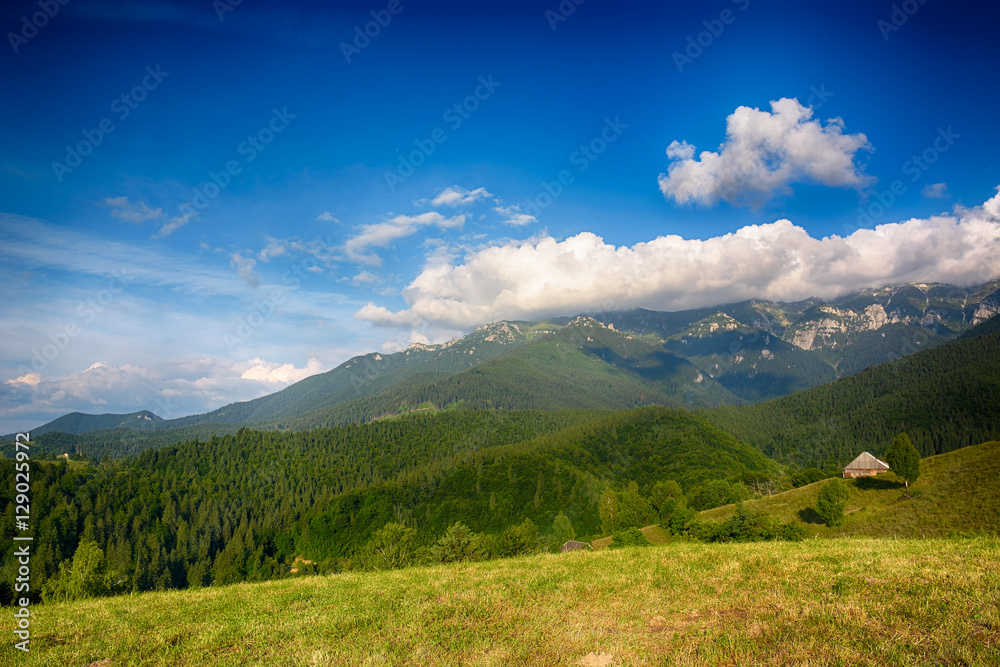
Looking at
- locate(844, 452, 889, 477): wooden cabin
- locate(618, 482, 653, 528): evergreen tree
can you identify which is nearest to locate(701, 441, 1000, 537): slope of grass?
locate(844, 452, 889, 477): wooden cabin

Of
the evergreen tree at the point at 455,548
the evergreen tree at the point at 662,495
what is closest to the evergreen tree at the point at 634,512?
the evergreen tree at the point at 662,495

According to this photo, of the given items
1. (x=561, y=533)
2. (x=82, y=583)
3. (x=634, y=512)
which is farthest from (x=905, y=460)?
(x=82, y=583)

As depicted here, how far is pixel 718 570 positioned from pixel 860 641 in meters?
5.82

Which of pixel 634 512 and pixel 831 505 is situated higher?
pixel 831 505

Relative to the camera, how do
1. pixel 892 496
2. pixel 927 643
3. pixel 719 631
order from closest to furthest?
pixel 927 643
pixel 719 631
pixel 892 496

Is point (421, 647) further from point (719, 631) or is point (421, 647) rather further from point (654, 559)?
point (654, 559)

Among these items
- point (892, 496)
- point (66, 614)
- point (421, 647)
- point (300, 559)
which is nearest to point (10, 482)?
point (300, 559)

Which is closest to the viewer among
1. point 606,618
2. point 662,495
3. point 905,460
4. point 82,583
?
point 606,618

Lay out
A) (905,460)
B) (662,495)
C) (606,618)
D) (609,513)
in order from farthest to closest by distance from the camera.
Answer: (609,513) → (662,495) → (905,460) → (606,618)

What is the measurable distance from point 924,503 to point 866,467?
49362 millimetres

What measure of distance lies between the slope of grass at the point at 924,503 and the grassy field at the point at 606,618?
14.9 meters

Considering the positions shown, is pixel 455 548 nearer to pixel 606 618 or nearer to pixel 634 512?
pixel 606 618

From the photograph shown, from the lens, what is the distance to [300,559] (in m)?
190

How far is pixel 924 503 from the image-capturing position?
5125 cm
